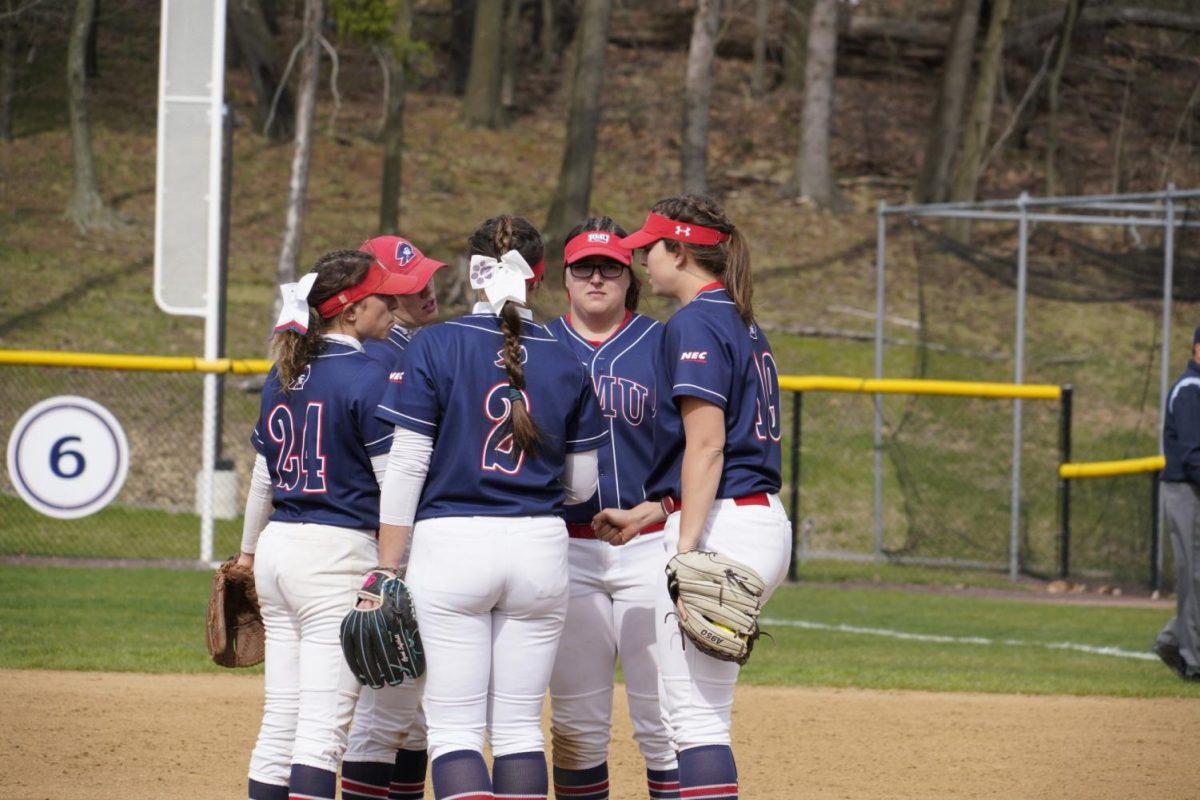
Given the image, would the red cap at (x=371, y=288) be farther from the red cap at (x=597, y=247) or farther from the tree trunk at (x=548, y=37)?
the tree trunk at (x=548, y=37)

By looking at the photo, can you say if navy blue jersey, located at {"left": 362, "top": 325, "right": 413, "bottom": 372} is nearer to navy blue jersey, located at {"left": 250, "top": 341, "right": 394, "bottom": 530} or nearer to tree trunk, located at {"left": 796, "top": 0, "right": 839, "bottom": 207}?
navy blue jersey, located at {"left": 250, "top": 341, "right": 394, "bottom": 530}

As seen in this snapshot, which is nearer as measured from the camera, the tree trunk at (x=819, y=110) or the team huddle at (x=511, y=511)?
the team huddle at (x=511, y=511)

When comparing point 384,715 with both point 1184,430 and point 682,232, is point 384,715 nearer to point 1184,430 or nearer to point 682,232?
point 682,232

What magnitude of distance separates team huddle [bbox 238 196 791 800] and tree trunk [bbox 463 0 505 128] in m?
21.2

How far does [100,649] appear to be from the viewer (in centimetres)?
816

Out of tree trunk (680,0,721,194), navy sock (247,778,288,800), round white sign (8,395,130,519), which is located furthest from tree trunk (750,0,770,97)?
navy sock (247,778,288,800)

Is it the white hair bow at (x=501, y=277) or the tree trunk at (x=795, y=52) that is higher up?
the tree trunk at (x=795, y=52)

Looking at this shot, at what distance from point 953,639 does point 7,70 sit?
1823cm

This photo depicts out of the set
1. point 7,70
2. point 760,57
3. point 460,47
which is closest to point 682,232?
point 7,70

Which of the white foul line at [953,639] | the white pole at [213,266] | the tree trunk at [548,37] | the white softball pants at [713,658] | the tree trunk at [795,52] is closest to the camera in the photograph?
the white softball pants at [713,658]

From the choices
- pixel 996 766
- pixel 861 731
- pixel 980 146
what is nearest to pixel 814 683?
pixel 861 731

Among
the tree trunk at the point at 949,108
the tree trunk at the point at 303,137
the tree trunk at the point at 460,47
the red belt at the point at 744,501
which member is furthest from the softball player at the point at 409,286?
the tree trunk at the point at 460,47

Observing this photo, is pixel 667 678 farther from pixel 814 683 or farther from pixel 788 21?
pixel 788 21

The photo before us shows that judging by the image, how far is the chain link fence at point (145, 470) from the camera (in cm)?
1202
